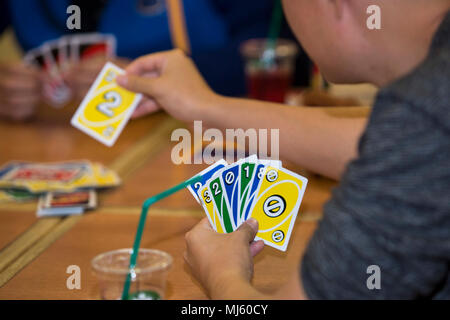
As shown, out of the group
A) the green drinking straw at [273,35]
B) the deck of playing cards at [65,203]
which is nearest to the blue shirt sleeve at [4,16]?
the green drinking straw at [273,35]

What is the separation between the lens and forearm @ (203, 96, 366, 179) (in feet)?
3.97

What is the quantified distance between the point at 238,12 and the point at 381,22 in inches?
78.5

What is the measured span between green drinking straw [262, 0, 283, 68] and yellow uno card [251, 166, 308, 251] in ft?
4.07

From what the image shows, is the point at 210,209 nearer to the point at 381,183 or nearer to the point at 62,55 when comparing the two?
the point at 381,183

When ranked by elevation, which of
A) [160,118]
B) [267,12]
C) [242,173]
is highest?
[267,12]

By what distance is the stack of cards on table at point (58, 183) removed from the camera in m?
1.39

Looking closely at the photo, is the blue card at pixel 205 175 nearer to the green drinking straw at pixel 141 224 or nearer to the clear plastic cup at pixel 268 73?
the green drinking straw at pixel 141 224

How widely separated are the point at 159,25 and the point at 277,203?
1872mm

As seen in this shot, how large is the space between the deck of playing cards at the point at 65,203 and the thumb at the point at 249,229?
1.65 ft

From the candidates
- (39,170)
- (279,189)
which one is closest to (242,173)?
(279,189)

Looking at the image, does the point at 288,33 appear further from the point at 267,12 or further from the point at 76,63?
the point at 76,63

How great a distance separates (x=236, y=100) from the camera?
53.0 inches

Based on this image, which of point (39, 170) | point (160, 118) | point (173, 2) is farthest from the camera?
point (173, 2)

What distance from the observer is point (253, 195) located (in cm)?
104
